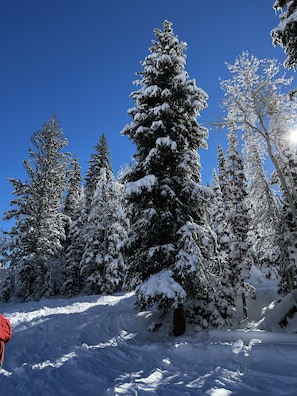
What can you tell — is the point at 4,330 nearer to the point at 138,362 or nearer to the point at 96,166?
the point at 138,362

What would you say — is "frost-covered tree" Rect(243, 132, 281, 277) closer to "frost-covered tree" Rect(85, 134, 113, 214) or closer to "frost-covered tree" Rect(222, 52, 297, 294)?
"frost-covered tree" Rect(222, 52, 297, 294)

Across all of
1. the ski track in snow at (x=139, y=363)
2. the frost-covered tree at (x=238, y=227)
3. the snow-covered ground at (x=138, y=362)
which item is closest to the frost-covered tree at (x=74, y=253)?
the frost-covered tree at (x=238, y=227)

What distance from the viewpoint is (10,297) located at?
3353 centimetres

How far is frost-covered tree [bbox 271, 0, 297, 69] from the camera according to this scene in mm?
9477

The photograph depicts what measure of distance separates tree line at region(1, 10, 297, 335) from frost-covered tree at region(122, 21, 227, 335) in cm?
5

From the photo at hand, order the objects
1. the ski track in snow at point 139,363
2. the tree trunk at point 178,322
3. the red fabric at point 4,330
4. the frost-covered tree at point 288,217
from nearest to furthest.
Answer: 1. the red fabric at point 4,330
2. the ski track in snow at point 139,363
3. the tree trunk at point 178,322
4. the frost-covered tree at point 288,217

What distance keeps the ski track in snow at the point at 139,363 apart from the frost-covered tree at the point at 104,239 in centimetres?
1713

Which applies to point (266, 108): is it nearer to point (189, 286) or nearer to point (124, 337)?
point (189, 286)

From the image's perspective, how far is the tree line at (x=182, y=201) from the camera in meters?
12.3

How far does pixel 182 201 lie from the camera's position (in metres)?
13.3

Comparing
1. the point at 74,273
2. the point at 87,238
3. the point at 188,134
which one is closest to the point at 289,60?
the point at 188,134

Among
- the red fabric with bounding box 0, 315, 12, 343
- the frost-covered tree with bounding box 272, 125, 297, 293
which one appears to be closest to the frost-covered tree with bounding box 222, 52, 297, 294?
the frost-covered tree with bounding box 272, 125, 297, 293

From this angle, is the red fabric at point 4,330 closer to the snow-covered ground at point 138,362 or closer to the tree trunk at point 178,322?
the snow-covered ground at point 138,362

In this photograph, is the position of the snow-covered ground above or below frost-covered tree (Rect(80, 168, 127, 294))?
below
